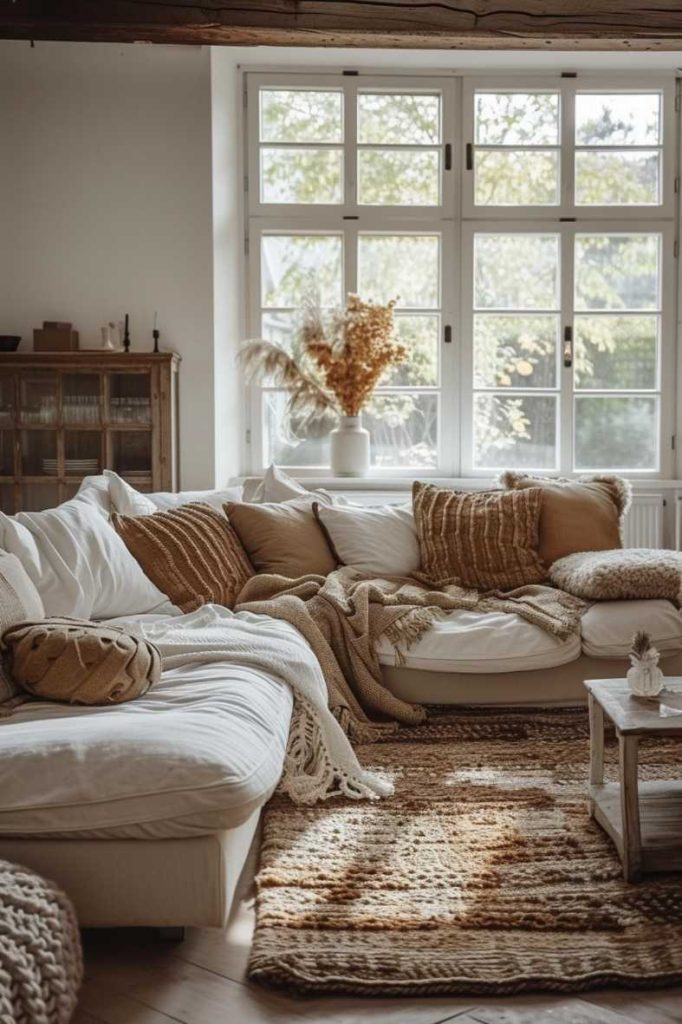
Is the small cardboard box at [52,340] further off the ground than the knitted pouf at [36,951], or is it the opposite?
the small cardboard box at [52,340]

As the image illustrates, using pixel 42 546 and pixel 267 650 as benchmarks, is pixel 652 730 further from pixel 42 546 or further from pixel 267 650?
pixel 42 546

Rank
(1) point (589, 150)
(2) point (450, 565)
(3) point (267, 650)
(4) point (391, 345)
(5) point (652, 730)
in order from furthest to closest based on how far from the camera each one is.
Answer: (1) point (589, 150) → (4) point (391, 345) → (2) point (450, 565) → (3) point (267, 650) → (5) point (652, 730)

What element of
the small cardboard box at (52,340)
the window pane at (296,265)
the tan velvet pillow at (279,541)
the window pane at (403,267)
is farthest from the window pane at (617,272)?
the small cardboard box at (52,340)

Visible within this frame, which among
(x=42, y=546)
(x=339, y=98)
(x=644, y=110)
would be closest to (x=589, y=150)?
(x=644, y=110)

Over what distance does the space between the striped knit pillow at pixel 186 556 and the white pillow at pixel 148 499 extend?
0.24 ft

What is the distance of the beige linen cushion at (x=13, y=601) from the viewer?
100.0 inches

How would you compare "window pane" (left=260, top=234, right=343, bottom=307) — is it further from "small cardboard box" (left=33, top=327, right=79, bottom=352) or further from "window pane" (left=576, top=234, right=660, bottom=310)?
"window pane" (left=576, top=234, right=660, bottom=310)

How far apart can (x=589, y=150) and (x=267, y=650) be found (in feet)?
12.9

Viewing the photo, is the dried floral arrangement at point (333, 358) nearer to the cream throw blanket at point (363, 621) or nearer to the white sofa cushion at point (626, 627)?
the cream throw blanket at point (363, 621)

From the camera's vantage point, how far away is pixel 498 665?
3615mm

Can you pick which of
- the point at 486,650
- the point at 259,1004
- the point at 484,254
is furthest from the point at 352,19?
the point at 259,1004

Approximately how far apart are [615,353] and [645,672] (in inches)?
139

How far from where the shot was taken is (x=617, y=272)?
5848mm

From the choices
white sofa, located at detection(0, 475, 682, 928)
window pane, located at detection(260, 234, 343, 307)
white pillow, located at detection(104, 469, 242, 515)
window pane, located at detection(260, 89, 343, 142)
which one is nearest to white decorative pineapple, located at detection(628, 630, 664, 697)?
white sofa, located at detection(0, 475, 682, 928)
